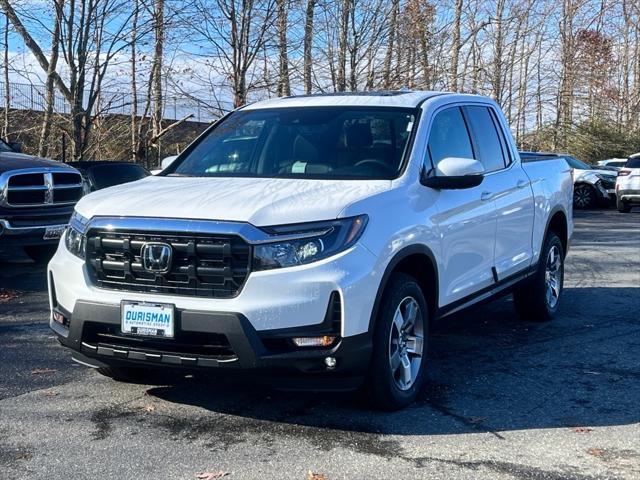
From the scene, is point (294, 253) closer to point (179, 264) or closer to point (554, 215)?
point (179, 264)

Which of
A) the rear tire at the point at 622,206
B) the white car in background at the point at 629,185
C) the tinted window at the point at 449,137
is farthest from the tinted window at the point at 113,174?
the rear tire at the point at 622,206

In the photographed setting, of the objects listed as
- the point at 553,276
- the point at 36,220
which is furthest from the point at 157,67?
the point at 553,276

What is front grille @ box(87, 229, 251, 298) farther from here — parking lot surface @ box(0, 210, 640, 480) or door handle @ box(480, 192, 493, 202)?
door handle @ box(480, 192, 493, 202)

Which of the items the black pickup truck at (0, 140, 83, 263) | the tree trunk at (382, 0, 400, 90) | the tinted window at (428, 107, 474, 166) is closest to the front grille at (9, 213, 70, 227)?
the black pickup truck at (0, 140, 83, 263)

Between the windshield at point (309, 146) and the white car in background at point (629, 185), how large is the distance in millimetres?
17781

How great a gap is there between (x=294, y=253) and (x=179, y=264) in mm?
640

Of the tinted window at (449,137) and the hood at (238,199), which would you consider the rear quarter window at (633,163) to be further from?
the hood at (238,199)

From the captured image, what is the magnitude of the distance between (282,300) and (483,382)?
1.99m

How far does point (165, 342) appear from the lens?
4.62m

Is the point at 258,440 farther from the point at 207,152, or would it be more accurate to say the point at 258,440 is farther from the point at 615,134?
the point at 615,134

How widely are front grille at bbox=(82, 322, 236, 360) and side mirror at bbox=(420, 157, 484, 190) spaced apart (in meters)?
1.74

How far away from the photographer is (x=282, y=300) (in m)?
4.42

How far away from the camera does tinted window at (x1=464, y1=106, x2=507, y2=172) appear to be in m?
6.67

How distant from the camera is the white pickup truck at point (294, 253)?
14.7 feet
